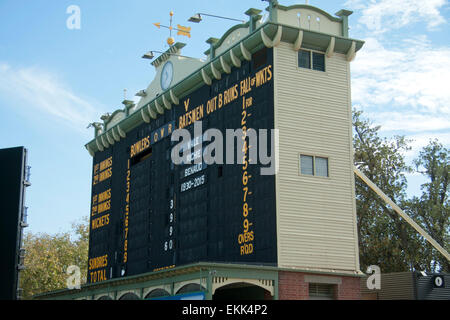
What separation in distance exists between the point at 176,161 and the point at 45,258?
36736 millimetres

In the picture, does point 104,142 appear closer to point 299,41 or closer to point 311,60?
point 311,60

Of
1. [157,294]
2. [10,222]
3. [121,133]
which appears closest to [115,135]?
[121,133]

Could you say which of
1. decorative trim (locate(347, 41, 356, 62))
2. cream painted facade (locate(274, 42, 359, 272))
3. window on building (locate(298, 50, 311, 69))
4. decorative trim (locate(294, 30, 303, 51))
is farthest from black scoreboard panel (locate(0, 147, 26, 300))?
decorative trim (locate(347, 41, 356, 62))

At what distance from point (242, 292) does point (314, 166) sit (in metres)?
5.44

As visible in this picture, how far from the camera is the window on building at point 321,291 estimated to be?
22.8 metres

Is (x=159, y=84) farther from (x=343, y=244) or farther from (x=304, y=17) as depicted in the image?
(x=343, y=244)

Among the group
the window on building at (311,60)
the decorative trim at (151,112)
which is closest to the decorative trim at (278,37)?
the window on building at (311,60)

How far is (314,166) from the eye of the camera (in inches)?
918

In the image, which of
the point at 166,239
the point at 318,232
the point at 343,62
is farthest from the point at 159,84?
the point at 318,232

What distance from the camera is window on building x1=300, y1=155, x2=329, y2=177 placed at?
2320cm

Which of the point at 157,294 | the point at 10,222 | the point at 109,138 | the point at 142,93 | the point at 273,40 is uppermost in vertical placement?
the point at 142,93

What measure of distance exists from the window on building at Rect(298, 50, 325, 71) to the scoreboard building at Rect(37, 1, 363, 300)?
52 mm

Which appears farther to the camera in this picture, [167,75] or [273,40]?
[167,75]

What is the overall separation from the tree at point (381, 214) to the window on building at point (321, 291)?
2101cm
